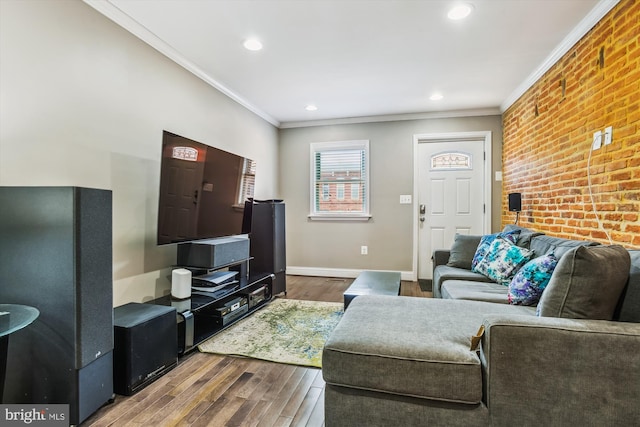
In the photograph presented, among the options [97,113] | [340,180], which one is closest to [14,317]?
[97,113]

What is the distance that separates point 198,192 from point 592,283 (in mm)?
2460

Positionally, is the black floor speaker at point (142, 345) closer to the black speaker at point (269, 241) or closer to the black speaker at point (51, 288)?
the black speaker at point (51, 288)

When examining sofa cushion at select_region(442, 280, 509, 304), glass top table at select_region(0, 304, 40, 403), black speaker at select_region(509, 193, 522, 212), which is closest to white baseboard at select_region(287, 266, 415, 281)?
black speaker at select_region(509, 193, 522, 212)

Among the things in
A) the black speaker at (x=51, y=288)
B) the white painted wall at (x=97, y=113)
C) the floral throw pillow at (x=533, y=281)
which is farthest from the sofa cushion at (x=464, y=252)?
the black speaker at (x=51, y=288)

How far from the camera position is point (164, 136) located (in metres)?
2.19

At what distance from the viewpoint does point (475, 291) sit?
2266mm

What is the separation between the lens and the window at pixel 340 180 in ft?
15.4

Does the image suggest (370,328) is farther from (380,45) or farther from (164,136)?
(380,45)

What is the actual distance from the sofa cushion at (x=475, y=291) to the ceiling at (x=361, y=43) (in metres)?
1.92

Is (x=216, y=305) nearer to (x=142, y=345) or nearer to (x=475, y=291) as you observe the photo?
(x=142, y=345)

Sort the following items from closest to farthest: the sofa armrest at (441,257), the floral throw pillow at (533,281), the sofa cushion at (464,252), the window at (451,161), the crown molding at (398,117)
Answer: the floral throw pillow at (533,281), the sofa cushion at (464,252), the sofa armrest at (441,257), the crown molding at (398,117), the window at (451,161)

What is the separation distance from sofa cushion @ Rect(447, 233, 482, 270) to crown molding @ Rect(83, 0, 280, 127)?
9.64ft

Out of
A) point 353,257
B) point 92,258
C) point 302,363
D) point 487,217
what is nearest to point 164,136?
point 92,258

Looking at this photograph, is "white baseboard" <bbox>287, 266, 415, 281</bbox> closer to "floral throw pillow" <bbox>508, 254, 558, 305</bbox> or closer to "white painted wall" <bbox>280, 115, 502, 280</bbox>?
"white painted wall" <bbox>280, 115, 502, 280</bbox>
